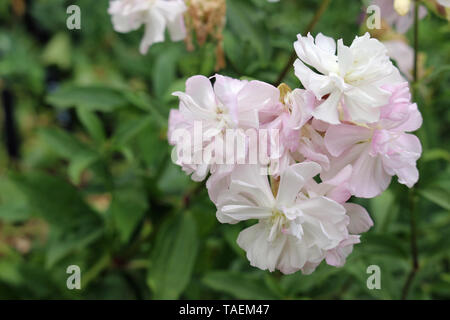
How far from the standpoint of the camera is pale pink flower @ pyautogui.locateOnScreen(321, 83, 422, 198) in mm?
590

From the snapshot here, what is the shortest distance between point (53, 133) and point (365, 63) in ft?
2.68

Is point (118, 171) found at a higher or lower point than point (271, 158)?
lower

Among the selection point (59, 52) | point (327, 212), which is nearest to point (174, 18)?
point (327, 212)

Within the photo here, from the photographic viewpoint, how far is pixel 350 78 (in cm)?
61

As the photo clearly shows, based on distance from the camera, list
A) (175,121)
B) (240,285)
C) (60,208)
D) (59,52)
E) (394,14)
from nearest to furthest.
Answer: (175,121) < (394,14) < (240,285) < (60,208) < (59,52)

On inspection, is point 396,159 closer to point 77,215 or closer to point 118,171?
point 77,215

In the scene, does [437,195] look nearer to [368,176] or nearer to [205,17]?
[368,176]

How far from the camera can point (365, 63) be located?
23.7 inches

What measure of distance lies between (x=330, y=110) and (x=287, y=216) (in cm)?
12

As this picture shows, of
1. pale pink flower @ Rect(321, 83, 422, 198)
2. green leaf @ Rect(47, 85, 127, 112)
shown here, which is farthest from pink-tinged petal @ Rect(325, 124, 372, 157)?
green leaf @ Rect(47, 85, 127, 112)

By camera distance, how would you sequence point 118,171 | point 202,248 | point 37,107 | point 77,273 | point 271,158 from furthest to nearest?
point 37,107 → point 118,171 → point 202,248 → point 77,273 → point 271,158

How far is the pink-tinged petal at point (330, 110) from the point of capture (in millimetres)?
574

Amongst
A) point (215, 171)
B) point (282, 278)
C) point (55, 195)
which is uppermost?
point (215, 171)

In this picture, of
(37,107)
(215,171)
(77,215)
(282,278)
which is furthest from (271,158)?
(37,107)
